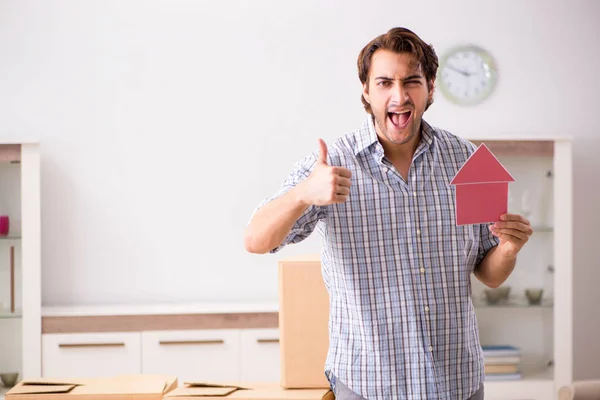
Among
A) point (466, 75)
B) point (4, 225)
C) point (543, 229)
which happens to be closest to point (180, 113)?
point (4, 225)

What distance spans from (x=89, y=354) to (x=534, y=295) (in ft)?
6.99

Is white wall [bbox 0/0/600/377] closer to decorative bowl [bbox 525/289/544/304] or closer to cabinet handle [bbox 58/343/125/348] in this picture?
cabinet handle [bbox 58/343/125/348]

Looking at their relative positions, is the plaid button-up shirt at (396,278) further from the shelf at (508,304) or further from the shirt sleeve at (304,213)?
the shelf at (508,304)

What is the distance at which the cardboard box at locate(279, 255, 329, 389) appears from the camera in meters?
2.09

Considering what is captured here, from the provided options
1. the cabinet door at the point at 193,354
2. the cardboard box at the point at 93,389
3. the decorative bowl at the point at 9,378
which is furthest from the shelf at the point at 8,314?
the cardboard box at the point at 93,389

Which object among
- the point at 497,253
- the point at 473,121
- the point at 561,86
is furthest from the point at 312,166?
the point at 561,86

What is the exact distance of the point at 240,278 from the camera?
3.79 meters

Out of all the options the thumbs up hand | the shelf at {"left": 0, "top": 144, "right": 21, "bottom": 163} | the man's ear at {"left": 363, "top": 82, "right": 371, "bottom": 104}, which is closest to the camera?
the thumbs up hand

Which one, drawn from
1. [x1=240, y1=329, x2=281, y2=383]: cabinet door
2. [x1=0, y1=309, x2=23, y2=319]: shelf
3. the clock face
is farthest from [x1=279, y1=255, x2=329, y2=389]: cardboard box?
the clock face

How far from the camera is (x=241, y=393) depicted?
200 cm

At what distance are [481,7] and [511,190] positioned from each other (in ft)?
3.20

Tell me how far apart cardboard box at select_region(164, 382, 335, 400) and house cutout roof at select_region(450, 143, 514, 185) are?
78 cm

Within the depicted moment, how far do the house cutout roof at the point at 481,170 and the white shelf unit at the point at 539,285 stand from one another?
196 cm

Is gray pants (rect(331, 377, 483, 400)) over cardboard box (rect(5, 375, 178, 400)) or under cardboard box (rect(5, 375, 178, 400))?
over
